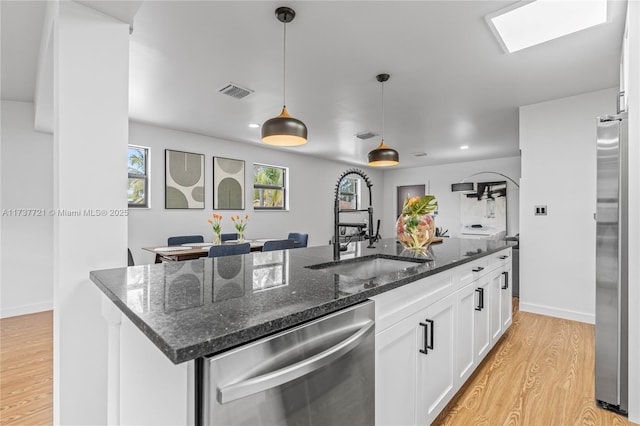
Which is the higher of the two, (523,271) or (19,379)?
(523,271)

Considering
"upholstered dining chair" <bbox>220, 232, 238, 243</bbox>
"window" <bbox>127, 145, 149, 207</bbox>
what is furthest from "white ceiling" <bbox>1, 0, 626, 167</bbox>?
"upholstered dining chair" <bbox>220, 232, 238, 243</bbox>

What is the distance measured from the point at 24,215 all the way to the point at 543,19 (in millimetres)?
5586

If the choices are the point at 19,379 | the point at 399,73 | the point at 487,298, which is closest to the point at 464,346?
the point at 487,298

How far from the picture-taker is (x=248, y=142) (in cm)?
566

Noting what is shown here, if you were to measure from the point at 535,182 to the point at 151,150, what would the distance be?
5.21m

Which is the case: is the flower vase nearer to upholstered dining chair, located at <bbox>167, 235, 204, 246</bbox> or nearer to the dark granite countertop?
the dark granite countertop

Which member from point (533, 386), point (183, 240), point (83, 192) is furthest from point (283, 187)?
point (533, 386)

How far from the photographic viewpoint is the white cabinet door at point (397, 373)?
1.18 metres

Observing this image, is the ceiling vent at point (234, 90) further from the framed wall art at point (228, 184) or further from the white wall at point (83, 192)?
the framed wall art at point (228, 184)

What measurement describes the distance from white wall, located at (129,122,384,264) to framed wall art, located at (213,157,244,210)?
0.26 ft

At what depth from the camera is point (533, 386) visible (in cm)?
206

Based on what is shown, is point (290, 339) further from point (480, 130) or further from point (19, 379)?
point (480, 130)

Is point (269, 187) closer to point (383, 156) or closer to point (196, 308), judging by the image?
point (383, 156)

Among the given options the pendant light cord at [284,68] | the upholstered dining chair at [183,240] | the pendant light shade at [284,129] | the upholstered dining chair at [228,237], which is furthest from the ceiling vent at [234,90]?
the upholstered dining chair at [228,237]
